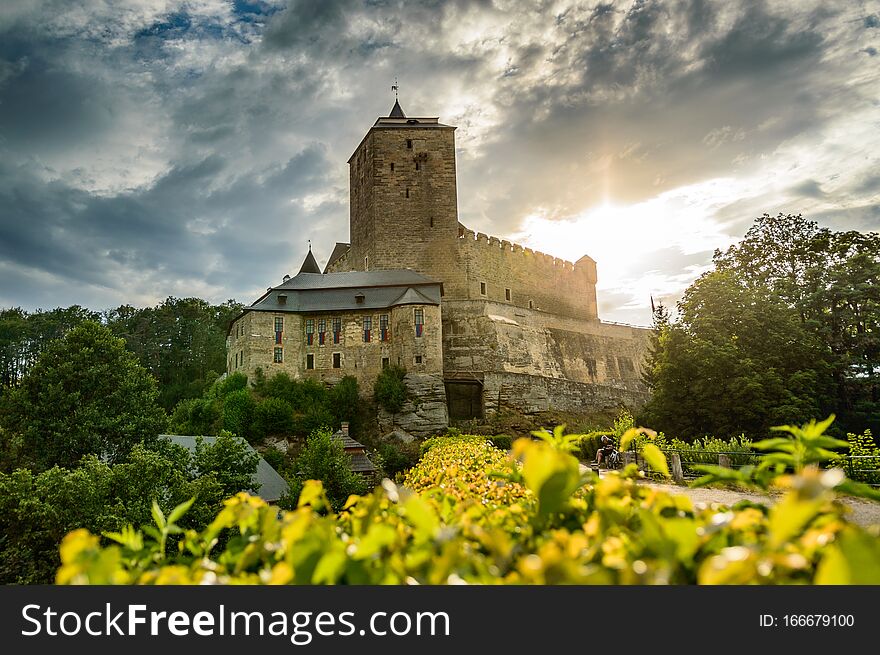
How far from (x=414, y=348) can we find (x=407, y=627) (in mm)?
33120

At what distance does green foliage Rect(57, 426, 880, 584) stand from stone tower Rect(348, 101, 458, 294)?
40.8 m

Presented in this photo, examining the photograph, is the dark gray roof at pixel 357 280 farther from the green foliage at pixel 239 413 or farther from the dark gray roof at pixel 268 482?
the dark gray roof at pixel 268 482

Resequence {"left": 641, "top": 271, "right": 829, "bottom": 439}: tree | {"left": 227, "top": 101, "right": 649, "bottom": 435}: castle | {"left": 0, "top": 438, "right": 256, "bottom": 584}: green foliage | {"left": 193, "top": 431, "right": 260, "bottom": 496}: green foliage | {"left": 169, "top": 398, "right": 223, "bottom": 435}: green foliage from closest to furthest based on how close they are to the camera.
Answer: {"left": 0, "top": 438, "right": 256, "bottom": 584}: green foliage < {"left": 193, "top": 431, "right": 260, "bottom": 496}: green foliage < {"left": 641, "top": 271, "right": 829, "bottom": 439}: tree < {"left": 169, "top": 398, "right": 223, "bottom": 435}: green foliage < {"left": 227, "top": 101, "right": 649, "bottom": 435}: castle

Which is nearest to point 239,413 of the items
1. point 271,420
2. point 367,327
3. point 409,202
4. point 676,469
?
Result: point 271,420

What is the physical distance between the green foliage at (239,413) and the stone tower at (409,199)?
15082 mm

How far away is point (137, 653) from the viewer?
1.44 metres

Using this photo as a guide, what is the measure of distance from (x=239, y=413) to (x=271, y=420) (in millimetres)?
1783

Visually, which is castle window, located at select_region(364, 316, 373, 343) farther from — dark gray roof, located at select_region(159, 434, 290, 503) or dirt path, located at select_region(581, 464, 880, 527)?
dirt path, located at select_region(581, 464, 880, 527)

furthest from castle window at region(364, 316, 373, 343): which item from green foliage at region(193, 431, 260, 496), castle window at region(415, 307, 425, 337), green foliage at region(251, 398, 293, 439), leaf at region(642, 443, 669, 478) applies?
leaf at region(642, 443, 669, 478)

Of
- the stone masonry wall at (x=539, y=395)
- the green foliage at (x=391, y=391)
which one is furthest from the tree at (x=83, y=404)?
the stone masonry wall at (x=539, y=395)

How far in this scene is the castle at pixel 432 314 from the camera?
1385 inches

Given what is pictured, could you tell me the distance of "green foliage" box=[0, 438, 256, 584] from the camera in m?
16.1

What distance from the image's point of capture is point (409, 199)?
43656mm

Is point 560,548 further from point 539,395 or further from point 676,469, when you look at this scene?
point 539,395
